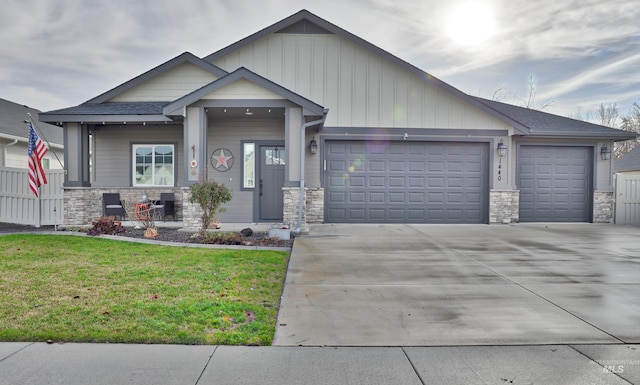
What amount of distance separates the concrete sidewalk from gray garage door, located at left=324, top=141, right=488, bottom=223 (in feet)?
27.2

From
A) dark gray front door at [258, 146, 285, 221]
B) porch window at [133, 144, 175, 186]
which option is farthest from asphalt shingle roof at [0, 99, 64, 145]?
dark gray front door at [258, 146, 285, 221]

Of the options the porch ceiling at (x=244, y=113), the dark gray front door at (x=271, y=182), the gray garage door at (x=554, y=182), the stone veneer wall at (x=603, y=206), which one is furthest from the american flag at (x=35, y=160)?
the stone veneer wall at (x=603, y=206)

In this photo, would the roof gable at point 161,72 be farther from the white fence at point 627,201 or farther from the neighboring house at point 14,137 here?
the white fence at point 627,201

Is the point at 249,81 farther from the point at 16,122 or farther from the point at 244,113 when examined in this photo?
the point at 16,122

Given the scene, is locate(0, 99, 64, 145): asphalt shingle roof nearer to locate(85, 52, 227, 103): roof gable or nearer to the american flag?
locate(85, 52, 227, 103): roof gable

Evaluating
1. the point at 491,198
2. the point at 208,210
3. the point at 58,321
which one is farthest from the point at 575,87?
the point at 58,321

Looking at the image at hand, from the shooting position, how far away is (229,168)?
10930 millimetres

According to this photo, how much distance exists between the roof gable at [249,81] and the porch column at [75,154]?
3253mm

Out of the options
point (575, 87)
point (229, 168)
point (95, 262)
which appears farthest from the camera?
point (575, 87)

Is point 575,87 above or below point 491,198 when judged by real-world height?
above

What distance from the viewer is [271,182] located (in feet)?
35.8

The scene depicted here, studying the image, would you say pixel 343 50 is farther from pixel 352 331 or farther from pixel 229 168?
pixel 352 331

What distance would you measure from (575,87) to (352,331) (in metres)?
26.6

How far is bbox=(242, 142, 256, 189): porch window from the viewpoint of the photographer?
1089 cm
